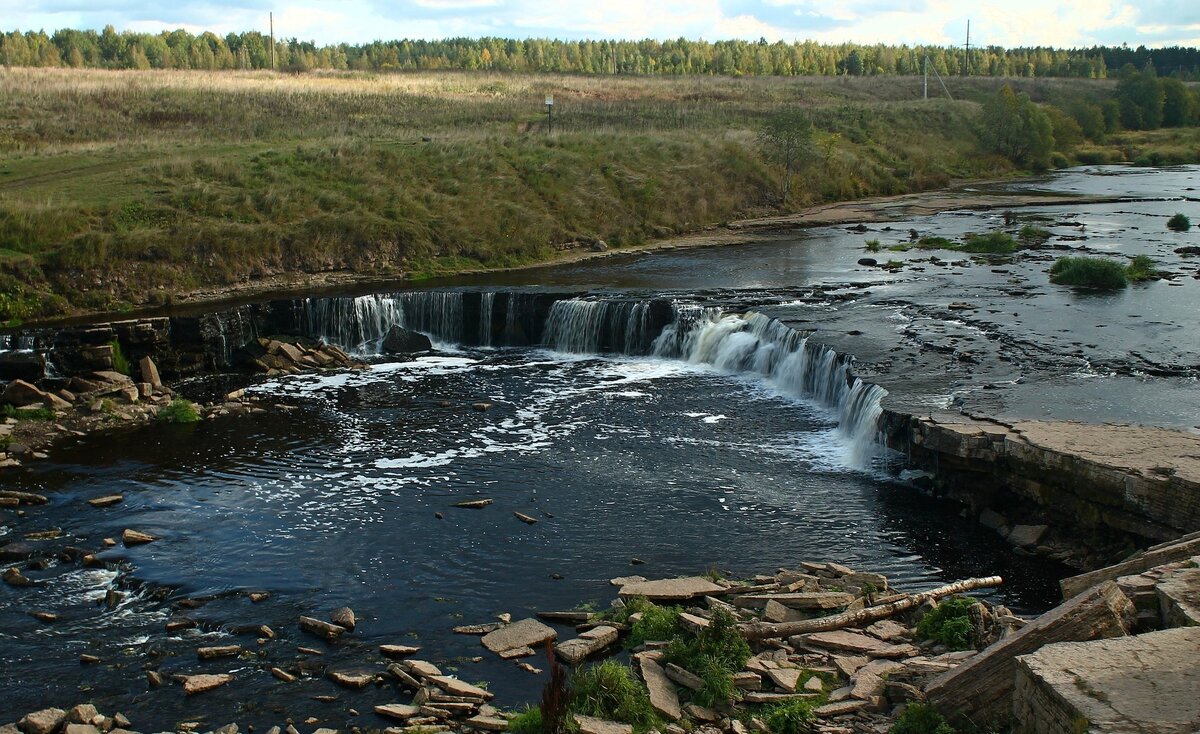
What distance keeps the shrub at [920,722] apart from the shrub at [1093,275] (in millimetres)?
25981

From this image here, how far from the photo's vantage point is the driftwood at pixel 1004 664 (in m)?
9.80

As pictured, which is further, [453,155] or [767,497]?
[453,155]

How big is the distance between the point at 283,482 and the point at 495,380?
337 inches

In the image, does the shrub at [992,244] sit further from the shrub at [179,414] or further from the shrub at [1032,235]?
the shrub at [179,414]

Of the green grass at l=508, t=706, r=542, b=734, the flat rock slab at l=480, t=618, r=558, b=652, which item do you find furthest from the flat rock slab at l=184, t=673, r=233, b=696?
the green grass at l=508, t=706, r=542, b=734

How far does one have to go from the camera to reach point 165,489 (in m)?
20.4

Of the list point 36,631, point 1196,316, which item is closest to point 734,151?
point 1196,316

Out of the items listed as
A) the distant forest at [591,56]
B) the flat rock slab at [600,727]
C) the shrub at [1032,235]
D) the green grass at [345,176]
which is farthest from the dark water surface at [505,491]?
the distant forest at [591,56]

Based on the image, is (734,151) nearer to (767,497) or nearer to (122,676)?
(767,497)

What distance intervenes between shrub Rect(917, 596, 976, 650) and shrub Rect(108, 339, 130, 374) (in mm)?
22426

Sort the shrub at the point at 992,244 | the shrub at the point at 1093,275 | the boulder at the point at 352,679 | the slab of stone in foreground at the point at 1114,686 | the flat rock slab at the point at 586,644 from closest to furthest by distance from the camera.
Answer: the slab of stone in foreground at the point at 1114,686 < the boulder at the point at 352,679 < the flat rock slab at the point at 586,644 < the shrub at the point at 1093,275 < the shrub at the point at 992,244

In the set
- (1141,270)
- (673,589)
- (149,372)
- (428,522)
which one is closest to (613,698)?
(673,589)

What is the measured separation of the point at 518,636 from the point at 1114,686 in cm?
730

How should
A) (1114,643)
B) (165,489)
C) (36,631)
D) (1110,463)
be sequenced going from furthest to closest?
(165,489) → (1110,463) → (36,631) → (1114,643)
